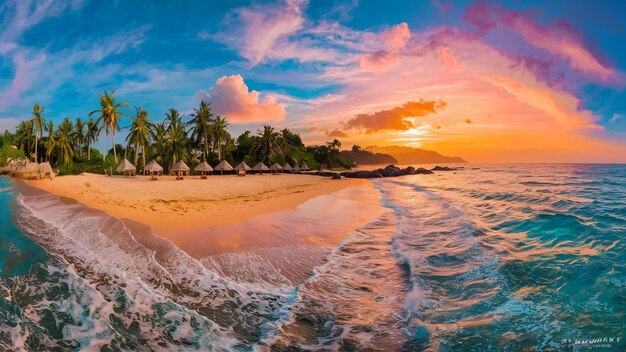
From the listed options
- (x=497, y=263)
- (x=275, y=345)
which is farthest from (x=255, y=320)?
(x=497, y=263)

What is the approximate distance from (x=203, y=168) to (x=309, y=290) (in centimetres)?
4253

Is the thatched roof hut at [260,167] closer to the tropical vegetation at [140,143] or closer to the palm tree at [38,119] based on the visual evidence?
the tropical vegetation at [140,143]

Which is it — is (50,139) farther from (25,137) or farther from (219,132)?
(219,132)

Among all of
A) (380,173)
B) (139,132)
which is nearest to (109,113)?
(139,132)

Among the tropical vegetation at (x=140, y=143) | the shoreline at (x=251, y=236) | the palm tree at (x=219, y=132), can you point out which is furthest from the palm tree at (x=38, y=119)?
the shoreline at (x=251, y=236)

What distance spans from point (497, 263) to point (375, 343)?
5.01 metres

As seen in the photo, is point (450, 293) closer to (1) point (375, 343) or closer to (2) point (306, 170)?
(1) point (375, 343)

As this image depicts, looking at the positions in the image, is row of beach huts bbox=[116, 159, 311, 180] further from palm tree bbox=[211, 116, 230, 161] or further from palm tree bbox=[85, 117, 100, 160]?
palm tree bbox=[85, 117, 100, 160]

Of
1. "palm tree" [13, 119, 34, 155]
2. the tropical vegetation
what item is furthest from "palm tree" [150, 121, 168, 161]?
"palm tree" [13, 119, 34, 155]

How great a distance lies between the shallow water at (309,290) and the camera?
14.3 feet

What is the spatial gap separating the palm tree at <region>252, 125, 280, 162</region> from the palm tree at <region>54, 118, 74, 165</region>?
33329 millimetres

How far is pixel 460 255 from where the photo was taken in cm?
873

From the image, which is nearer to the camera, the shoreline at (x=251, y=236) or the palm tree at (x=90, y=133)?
the shoreline at (x=251, y=236)

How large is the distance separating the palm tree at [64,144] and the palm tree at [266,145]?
33.3 metres
